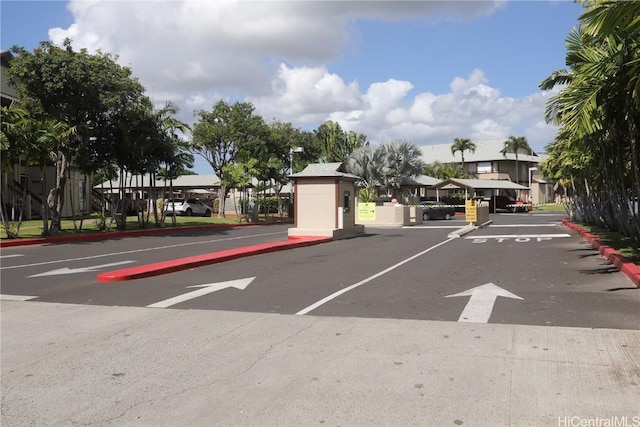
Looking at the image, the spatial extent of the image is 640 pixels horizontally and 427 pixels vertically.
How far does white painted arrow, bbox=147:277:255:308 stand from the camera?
8.82 meters

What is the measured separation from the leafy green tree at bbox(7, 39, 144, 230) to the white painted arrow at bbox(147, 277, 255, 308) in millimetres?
15281

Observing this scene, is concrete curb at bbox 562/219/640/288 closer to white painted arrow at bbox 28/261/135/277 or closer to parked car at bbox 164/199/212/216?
white painted arrow at bbox 28/261/135/277

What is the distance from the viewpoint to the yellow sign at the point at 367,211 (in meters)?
34.4

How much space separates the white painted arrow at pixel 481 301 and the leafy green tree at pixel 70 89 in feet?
62.5

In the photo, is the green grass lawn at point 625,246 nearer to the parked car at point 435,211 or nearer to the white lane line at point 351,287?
the white lane line at point 351,287

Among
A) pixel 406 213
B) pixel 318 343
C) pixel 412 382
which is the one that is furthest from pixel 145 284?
pixel 406 213

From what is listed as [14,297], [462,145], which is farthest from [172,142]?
[462,145]

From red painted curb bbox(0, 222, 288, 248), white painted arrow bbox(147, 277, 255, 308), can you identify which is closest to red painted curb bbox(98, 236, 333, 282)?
white painted arrow bbox(147, 277, 255, 308)

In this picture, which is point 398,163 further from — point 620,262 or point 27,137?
point 620,262

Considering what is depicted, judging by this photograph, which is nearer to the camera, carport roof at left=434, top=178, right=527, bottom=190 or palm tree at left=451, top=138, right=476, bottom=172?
carport roof at left=434, top=178, right=527, bottom=190

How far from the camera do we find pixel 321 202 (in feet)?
74.9

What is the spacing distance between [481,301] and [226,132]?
35656 millimetres

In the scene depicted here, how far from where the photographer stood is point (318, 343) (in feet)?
20.5

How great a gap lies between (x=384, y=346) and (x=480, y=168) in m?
82.8
